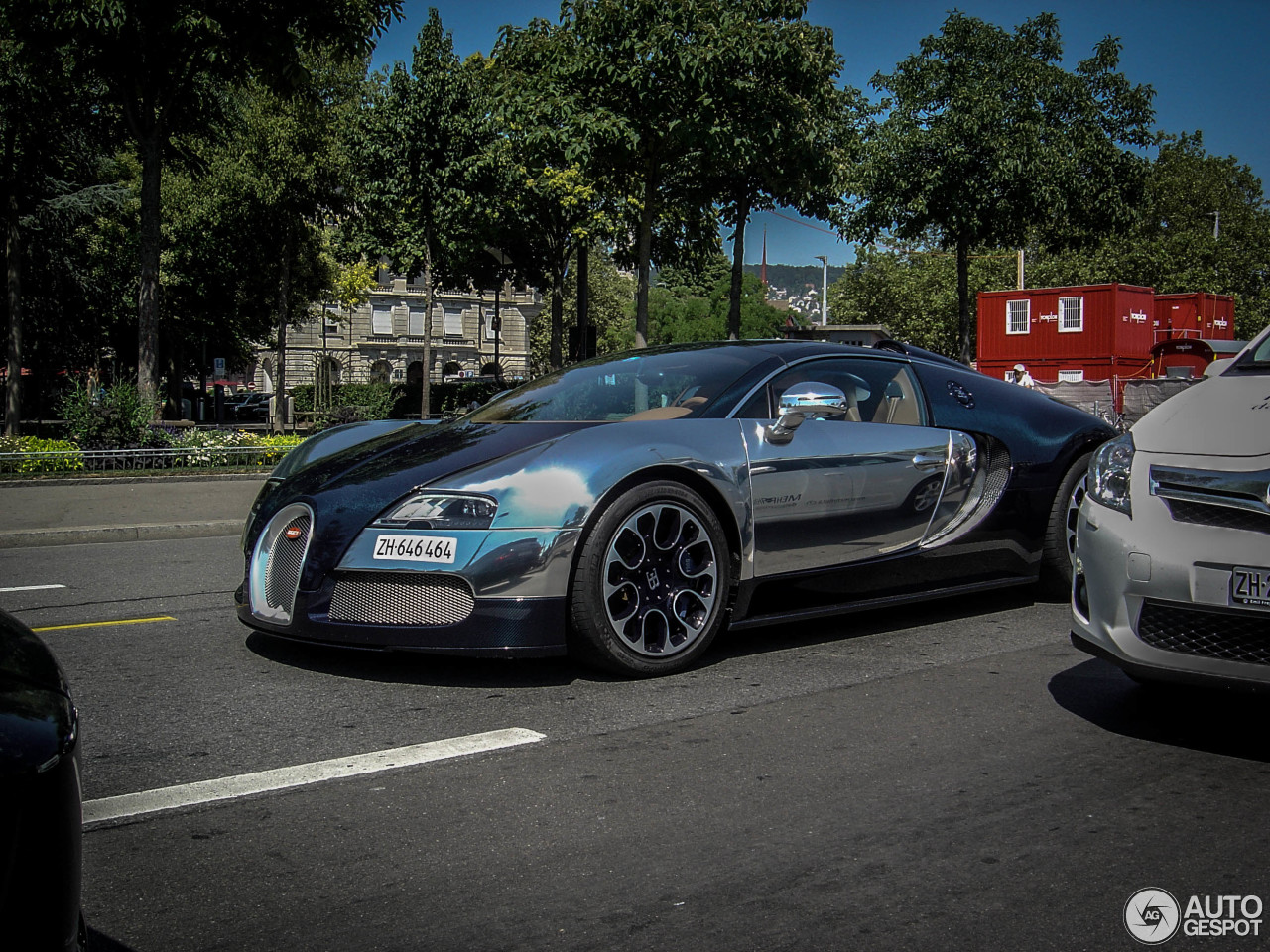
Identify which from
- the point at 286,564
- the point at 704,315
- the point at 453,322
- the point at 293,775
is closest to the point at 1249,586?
the point at 293,775

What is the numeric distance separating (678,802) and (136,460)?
545 inches

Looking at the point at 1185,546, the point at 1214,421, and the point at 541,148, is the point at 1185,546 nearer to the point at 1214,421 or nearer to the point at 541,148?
the point at 1214,421

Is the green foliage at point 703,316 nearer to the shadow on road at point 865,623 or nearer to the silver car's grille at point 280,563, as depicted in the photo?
the shadow on road at point 865,623

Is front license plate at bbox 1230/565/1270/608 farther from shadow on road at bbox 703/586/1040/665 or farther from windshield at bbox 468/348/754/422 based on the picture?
windshield at bbox 468/348/754/422

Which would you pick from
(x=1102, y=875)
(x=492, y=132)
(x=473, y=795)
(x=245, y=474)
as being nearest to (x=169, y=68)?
(x=245, y=474)

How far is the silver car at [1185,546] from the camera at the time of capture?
345 centimetres

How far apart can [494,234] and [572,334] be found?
658 centimetres

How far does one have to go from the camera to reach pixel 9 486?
45.5 feet

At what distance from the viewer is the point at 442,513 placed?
4.37 m

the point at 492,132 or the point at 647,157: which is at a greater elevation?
the point at 492,132

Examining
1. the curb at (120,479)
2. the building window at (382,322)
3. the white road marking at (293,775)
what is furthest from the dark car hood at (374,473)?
the building window at (382,322)

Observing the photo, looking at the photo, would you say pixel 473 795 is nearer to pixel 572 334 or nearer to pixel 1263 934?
pixel 1263 934

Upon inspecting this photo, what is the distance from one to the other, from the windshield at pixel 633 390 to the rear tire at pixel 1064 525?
182cm

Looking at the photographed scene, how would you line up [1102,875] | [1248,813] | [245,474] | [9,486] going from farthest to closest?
[245,474], [9,486], [1248,813], [1102,875]
